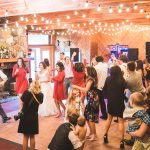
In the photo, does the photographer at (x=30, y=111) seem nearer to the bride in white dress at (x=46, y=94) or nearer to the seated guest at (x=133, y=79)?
the seated guest at (x=133, y=79)

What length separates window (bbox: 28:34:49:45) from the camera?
1260 cm

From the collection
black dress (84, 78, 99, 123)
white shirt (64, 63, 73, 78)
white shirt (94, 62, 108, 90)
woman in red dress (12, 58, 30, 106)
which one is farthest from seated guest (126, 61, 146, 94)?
woman in red dress (12, 58, 30, 106)

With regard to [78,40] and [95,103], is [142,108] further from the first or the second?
[78,40]

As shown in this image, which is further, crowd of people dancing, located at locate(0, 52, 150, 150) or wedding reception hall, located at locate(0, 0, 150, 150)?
wedding reception hall, located at locate(0, 0, 150, 150)

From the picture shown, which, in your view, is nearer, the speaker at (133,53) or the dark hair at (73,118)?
the dark hair at (73,118)

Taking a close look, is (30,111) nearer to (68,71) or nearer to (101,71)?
(101,71)

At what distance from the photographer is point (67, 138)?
294 centimetres

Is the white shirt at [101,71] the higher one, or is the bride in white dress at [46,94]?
the white shirt at [101,71]

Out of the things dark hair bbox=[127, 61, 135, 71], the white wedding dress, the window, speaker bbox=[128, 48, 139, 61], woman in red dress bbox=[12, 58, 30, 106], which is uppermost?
the window

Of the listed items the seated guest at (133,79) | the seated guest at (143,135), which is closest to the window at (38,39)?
the seated guest at (133,79)

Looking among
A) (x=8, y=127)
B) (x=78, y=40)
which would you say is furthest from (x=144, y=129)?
(x=78, y=40)

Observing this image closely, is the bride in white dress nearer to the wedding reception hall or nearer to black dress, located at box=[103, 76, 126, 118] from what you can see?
the wedding reception hall

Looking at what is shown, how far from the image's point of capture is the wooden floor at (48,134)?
4.62 m

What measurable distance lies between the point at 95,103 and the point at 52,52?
918 centimetres
